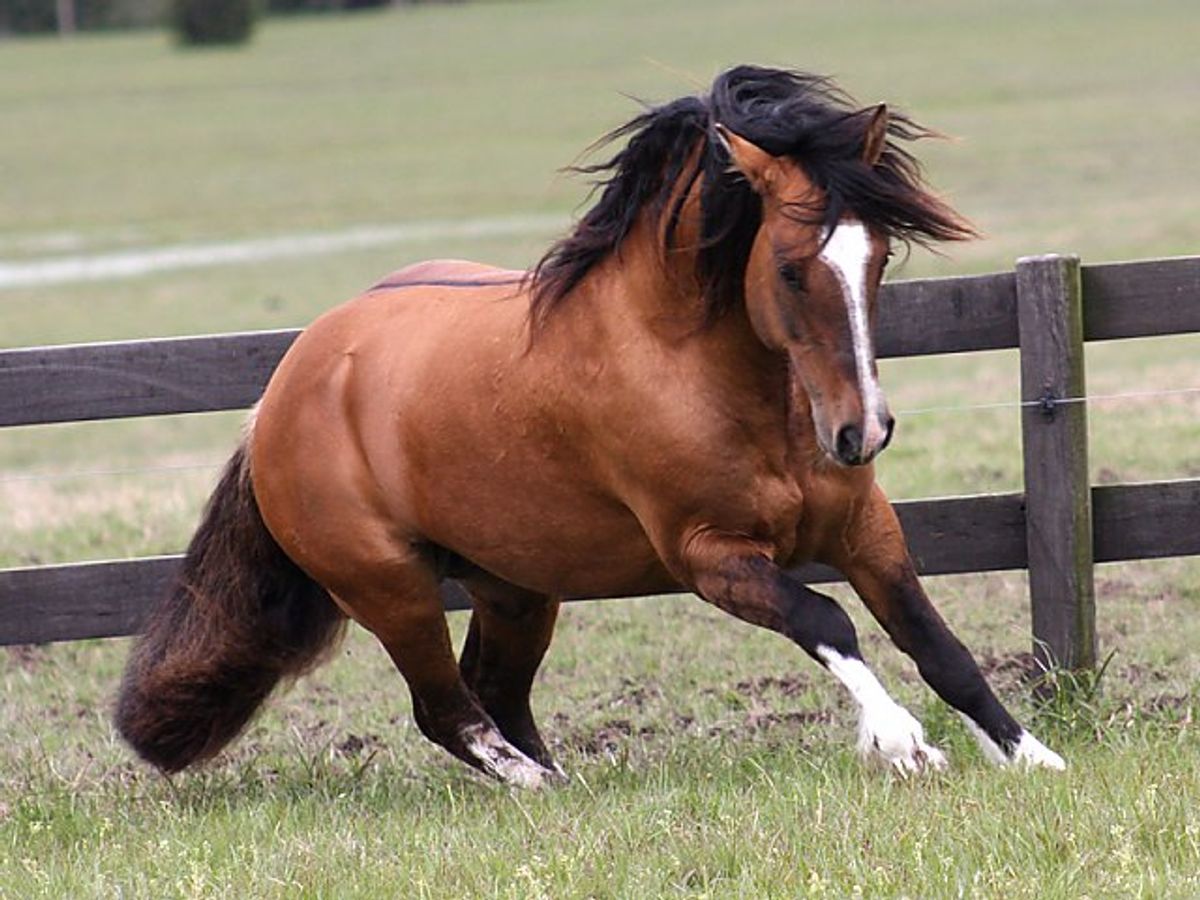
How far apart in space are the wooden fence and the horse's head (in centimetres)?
150

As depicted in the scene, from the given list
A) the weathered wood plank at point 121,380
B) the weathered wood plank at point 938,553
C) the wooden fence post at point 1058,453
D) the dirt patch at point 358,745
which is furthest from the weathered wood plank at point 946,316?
the dirt patch at point 358,745

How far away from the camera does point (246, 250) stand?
99.6 feet

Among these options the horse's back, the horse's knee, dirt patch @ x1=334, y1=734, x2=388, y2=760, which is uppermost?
the horse's back

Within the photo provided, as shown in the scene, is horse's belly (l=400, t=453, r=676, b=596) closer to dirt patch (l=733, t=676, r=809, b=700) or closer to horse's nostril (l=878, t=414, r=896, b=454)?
horse's nostril (l=878, t=414, r=896, b=454)

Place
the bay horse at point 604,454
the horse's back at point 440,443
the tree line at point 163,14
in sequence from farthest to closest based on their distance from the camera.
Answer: the tree line at point 163,14 < the horse's back at point 440,443 < the bay horse at point 604,454

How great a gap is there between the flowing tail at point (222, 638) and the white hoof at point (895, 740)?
217 centimetres

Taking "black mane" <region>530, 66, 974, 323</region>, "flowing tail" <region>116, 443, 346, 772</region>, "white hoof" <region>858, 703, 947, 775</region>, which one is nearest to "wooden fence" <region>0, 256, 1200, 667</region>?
"flowing tail" <region>116, 443, 346, 772</region>

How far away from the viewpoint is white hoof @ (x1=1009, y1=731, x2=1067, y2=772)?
219 inches

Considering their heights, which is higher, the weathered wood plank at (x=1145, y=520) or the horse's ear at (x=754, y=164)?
the horse's ear at (x=754, y=164)

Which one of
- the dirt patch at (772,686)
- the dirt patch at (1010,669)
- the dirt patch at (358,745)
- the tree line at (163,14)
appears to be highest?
the dirt patch at (1010,669)

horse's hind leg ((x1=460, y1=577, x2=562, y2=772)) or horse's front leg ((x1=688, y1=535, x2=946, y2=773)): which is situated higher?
horse's front leg ((x1=688, y1=535, x2=946, y2=773))

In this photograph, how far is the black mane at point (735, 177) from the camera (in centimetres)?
546

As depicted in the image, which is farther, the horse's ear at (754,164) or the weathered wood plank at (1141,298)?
the weathered wood plank at (1141,298)

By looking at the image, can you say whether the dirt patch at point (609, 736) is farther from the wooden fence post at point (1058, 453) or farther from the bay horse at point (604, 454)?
the wooden fence post at point (1058, 453)
